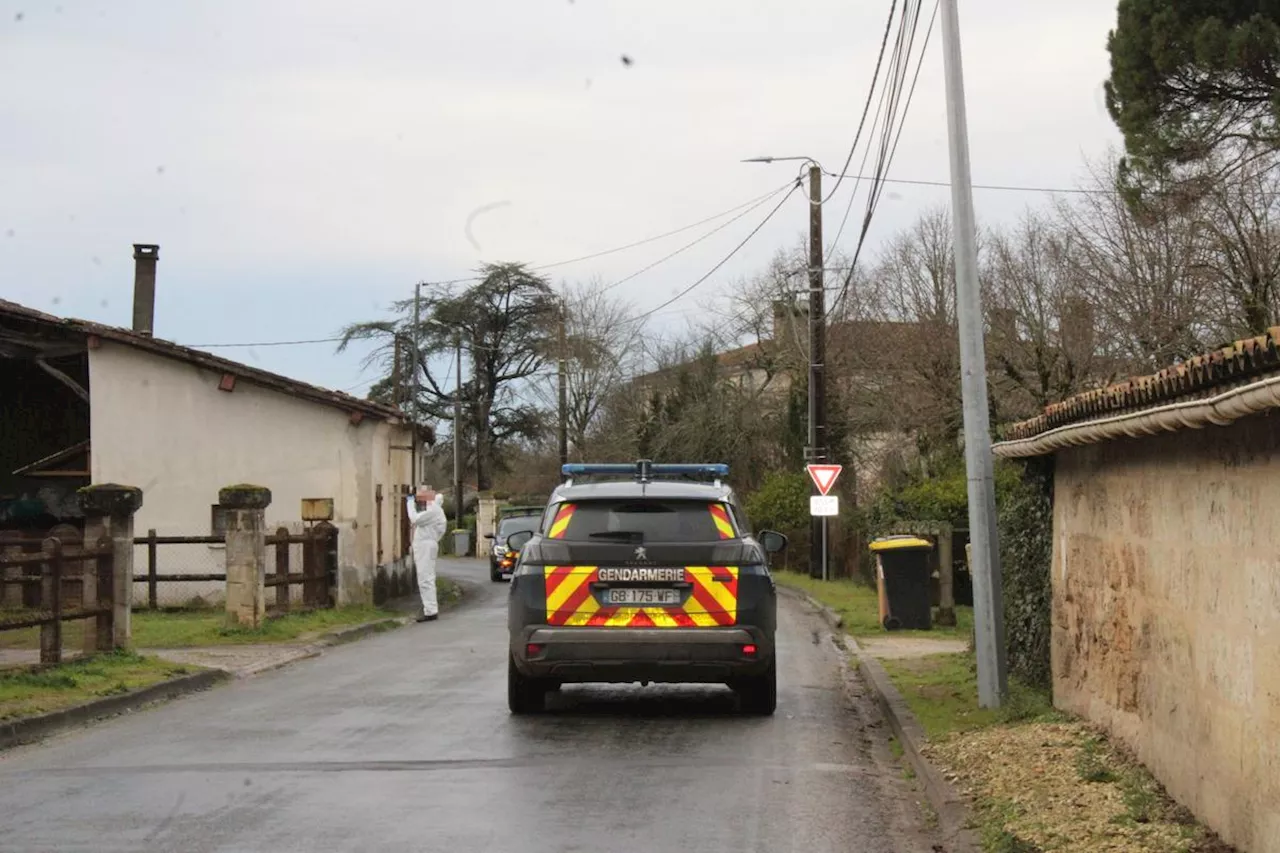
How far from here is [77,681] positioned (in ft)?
43.5

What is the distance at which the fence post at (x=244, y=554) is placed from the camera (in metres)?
19.8

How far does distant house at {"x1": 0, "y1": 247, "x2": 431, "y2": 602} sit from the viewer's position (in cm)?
2528

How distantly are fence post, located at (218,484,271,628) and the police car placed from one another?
29.4ft

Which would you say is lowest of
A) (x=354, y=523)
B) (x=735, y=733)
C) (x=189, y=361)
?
(x=735, y=733)

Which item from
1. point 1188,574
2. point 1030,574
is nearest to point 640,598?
point 1030,574

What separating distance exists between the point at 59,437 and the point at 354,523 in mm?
6774

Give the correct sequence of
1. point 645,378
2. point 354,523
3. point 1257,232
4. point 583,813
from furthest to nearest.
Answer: point 645,378, point 354,523, point 1257,232, point 583,813

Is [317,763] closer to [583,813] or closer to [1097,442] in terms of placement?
[583,813]

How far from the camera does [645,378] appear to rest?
5969 cm

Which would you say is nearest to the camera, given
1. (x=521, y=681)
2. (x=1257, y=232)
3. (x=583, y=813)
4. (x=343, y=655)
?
(x=583, y=813)

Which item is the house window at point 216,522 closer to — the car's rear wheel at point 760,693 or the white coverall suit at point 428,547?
the white coverall suit at point 428,547

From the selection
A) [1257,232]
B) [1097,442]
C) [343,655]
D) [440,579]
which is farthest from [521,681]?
[440,579]

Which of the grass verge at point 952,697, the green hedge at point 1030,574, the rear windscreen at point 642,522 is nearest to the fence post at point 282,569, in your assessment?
the grass verge at point 952,697

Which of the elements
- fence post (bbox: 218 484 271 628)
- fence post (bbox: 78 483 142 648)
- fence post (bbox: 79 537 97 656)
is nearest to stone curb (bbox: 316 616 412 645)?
fence post (bbox: 218 484 271 628)
